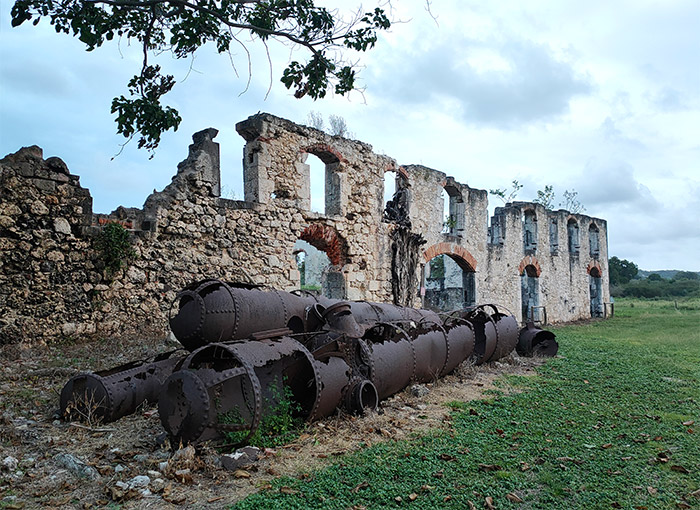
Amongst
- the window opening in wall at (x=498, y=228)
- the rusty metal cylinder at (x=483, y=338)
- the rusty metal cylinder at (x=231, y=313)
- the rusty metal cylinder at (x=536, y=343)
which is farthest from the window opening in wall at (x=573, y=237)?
the rusty metal cylinder at (x=231, y=313)

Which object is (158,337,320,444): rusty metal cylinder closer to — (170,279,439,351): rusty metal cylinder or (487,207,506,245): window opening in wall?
(170,279,439,351): rusty metal cylinder

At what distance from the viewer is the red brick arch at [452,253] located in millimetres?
15875

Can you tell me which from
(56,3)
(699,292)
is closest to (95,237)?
(56,3)

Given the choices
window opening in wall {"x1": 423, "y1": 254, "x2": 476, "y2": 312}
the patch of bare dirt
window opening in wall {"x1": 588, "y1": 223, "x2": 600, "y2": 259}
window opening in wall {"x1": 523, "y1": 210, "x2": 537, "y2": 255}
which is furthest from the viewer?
window opening in wall {"x1": 588, "y1": 223, "x2": 600, "y2": 259}

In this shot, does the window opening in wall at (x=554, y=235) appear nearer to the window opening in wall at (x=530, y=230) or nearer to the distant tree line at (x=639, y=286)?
the window opening in wall at (x=530, y=230)

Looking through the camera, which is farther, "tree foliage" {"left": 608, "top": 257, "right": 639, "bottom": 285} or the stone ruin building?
"tree foliage" {"left": 608, "top": 257, "right": 639, "bottom": 285}

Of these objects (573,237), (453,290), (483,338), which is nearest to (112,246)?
Answer: (483,338)

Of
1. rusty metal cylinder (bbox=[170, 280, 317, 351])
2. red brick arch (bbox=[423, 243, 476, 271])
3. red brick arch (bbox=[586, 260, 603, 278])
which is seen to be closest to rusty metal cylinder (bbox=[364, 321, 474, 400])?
rusty metal cylinder (bbox=[170, 280, 317, 351])

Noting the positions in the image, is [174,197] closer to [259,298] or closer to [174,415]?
[259,298]

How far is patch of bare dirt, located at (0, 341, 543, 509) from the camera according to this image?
3443mm

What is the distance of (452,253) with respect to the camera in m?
16.8

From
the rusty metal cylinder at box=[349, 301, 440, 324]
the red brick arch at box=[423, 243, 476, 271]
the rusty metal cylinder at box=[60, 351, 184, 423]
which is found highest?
the red brick arch at box=[423, 243, 476, 271]

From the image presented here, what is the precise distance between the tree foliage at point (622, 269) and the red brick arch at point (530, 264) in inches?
1138

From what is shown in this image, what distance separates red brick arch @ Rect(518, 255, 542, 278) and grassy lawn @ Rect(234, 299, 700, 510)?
12478mm
